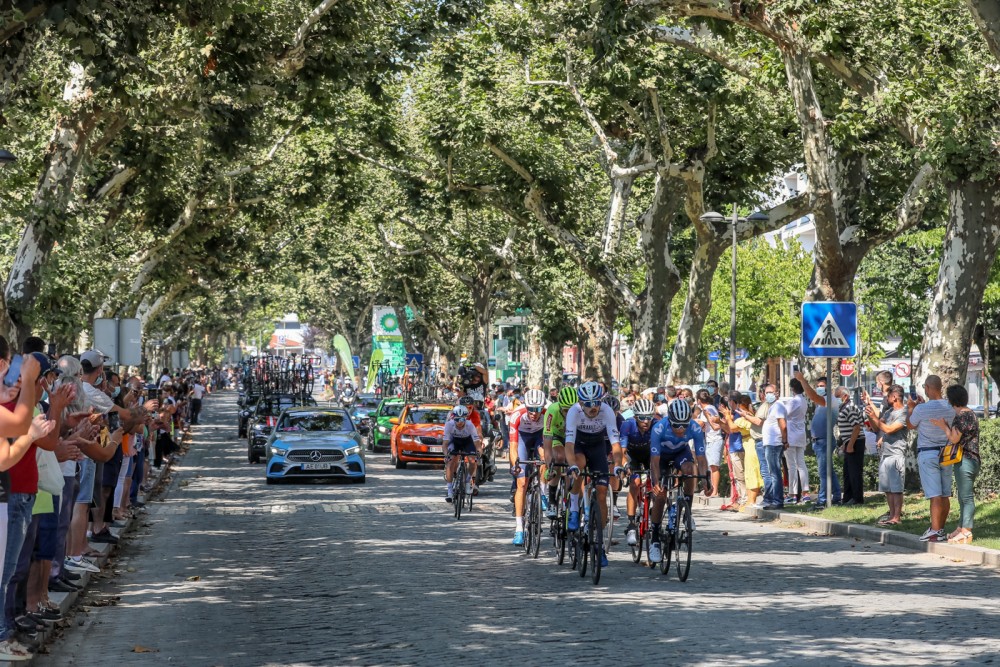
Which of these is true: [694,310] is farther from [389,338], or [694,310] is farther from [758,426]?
[389,338]

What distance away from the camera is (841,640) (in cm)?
1029

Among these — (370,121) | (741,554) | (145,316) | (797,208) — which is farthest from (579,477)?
(145,316)

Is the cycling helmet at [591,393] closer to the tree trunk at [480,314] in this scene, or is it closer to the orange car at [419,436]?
the orange car at [419,436]

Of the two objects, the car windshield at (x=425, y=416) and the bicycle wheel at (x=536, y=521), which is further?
the car windshield at (x=425, y=416)

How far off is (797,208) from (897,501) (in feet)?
42.2

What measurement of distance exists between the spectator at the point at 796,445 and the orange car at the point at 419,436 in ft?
46.0

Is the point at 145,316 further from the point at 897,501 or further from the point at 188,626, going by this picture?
the point at 188,626

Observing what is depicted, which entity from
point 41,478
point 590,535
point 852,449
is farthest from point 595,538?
point 852,449

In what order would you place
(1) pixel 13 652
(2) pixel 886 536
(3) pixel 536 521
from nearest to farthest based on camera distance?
(1) pixel 13 652
(3) pixel 536 521
(2) pixel 886 536

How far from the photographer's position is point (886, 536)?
18094 millimetres

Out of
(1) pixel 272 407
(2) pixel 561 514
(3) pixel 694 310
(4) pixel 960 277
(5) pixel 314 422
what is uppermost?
(3) pixel 694 310

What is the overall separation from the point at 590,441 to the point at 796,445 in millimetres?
8183

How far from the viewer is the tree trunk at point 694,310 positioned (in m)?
32.3

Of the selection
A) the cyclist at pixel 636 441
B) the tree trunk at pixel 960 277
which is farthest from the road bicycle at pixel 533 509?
the tree trunk at pixel 960 277
